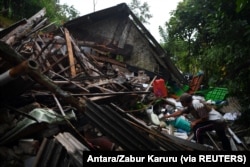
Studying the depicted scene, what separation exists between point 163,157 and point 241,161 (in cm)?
117

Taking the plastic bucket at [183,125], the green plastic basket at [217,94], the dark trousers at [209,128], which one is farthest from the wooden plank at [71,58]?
the green plastic basket at [217,94]

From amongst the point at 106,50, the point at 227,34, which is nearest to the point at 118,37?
the point at 106,50

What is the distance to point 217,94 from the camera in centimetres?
930

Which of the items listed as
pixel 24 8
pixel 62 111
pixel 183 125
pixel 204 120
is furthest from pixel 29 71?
pixel 24 8

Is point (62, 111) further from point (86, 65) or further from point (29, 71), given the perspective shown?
point (86, 65)

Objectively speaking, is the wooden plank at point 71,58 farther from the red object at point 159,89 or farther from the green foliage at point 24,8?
the green foliage at point 24,8

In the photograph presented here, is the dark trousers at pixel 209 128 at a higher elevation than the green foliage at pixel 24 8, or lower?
lower

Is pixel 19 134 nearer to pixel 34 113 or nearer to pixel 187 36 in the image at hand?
pixel 34 113

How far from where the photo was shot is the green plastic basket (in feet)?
29.6

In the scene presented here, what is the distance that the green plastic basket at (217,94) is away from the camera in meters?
9.03

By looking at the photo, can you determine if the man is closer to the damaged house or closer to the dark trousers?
the dark trousers

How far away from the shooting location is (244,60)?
761 centimetres

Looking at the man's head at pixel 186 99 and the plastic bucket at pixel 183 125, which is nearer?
the man's head at pixel 186 99

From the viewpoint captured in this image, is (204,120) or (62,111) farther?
(204,120)
